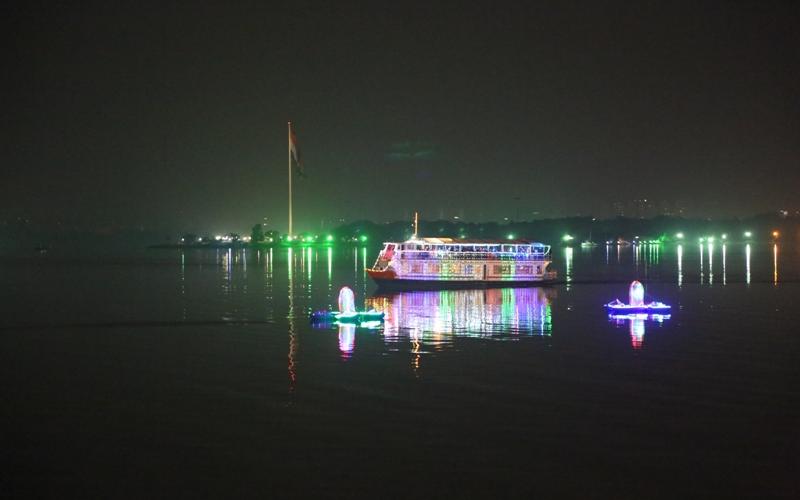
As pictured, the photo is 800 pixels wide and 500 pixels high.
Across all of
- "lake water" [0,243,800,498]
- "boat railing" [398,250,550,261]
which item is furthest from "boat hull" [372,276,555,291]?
"lake water" [0,243,800,498]

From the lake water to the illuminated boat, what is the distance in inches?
1023

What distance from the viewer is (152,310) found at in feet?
202

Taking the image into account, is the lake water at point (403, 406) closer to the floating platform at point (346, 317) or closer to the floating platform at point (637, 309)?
the floating platform at point (637, 309)

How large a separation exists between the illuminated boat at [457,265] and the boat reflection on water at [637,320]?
27034 millimetres

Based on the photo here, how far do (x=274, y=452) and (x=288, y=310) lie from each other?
129 ft

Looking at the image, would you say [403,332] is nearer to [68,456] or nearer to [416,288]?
[68,456]

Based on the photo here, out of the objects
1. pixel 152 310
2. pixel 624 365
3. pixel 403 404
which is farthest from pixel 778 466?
pixel 152 310

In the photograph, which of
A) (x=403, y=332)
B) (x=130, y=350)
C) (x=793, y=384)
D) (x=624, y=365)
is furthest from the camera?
(x=403, y=332)

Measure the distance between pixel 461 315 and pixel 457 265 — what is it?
28780 millimetres

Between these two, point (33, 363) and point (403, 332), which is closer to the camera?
point (33, 363)

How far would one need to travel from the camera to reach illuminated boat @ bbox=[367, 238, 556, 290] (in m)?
83.6

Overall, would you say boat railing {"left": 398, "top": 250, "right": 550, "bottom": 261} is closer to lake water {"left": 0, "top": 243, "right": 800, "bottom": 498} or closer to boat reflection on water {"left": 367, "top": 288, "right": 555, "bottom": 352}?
boat reflection on water {"left": 367, "top": 288, "right": 555, "bottom": 352}

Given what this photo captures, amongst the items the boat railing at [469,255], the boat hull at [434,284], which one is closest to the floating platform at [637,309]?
the boat hull at [434,284]

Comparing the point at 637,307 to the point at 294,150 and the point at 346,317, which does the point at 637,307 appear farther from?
the point at 294,150
